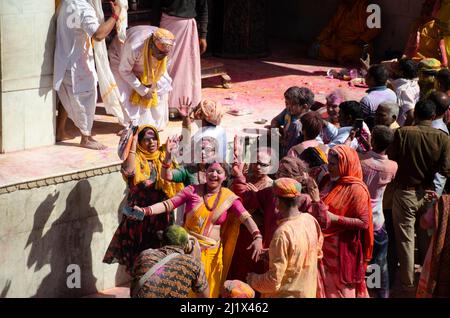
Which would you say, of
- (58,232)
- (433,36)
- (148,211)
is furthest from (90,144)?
(433,36)

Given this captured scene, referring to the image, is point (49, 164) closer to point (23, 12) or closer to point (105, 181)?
point (105, 181)

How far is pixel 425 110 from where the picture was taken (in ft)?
32.2

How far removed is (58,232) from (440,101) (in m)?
3.44

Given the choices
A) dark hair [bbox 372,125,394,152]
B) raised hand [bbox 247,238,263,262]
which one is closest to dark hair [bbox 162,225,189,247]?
raised hand [bbox 247,238,263,262]

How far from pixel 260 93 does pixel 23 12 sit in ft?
12.9

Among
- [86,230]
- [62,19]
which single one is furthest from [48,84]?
[86,230]

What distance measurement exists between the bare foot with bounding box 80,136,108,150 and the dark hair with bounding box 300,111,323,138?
6.47 feet

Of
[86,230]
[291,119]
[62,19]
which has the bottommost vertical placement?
[86,230]

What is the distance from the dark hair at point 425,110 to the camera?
981 cm

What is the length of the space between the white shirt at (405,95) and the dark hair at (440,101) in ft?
A: 2.27

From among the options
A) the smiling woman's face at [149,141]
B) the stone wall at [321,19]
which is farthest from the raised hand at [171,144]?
the stone wall at [321,19]

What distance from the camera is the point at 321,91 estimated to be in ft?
44.0

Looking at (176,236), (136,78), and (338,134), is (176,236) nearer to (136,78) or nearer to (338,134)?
(338,134)

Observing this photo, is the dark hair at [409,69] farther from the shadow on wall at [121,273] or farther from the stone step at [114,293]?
the stone step at [114,293]
